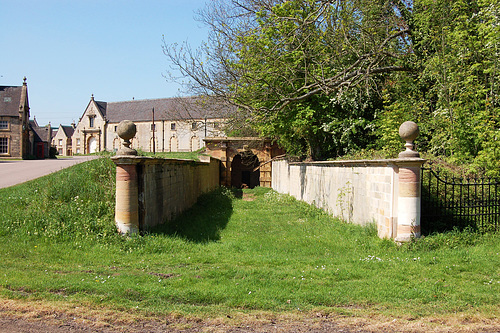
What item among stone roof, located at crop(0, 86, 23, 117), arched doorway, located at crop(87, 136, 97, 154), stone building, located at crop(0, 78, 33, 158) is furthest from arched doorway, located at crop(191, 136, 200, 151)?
stone roof, located at crop(0, 86, 23, 117)

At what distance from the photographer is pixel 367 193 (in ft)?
30.3

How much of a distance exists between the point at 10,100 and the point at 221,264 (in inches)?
1851

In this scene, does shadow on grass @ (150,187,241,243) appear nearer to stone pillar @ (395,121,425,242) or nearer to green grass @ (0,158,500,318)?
green grass @ (0,158,500,318)

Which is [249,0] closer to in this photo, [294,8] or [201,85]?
[294,8]

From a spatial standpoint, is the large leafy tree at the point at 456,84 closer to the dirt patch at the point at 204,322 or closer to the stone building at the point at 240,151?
the dirt patch at the point at 204,322

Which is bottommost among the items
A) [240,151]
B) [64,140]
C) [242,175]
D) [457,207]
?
[242,175]

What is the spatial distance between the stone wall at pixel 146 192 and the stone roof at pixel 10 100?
3996 centimetres

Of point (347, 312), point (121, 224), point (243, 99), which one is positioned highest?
point (243, 99)

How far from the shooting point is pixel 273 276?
→ 580 centimetres

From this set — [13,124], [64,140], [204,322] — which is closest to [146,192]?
[204,322]

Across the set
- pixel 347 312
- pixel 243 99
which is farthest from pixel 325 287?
pixel 243 99

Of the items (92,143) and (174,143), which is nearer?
(174,143)

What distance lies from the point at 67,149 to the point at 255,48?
83.2m

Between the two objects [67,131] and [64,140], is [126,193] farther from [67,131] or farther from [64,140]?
[67,131]
